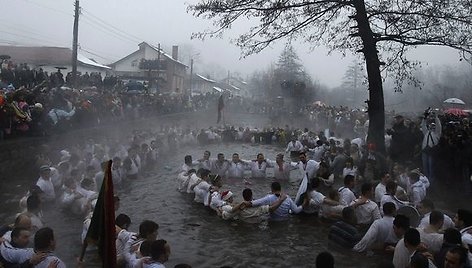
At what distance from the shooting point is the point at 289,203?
934 cm

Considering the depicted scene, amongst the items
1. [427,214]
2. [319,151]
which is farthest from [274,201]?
[319,151]

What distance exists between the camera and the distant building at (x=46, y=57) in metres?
40.5

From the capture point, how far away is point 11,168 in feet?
42.2

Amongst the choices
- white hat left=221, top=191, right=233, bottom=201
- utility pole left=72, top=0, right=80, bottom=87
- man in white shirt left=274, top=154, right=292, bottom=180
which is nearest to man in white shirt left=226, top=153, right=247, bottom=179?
man in white shirt left=274, top=154, right=292, bottom=180

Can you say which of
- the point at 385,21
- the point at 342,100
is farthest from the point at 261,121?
the point at 342,100

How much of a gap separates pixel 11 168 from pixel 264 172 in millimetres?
7681

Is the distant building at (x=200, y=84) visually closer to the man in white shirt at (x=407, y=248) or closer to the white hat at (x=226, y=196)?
the white hat at (x=226, y=196)

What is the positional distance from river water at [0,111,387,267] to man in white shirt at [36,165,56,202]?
13.9 inches

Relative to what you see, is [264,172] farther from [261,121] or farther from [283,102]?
[283,102]

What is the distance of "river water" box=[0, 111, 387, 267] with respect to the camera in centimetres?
727

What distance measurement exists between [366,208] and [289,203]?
1.65 meters

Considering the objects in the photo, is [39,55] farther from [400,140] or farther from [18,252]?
[18,252]

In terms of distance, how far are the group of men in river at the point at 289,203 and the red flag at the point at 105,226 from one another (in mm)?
832

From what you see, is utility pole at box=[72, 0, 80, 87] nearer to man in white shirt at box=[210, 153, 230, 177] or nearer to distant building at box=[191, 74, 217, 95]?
man in white shirt at box=[210, 153, 230, 177]
